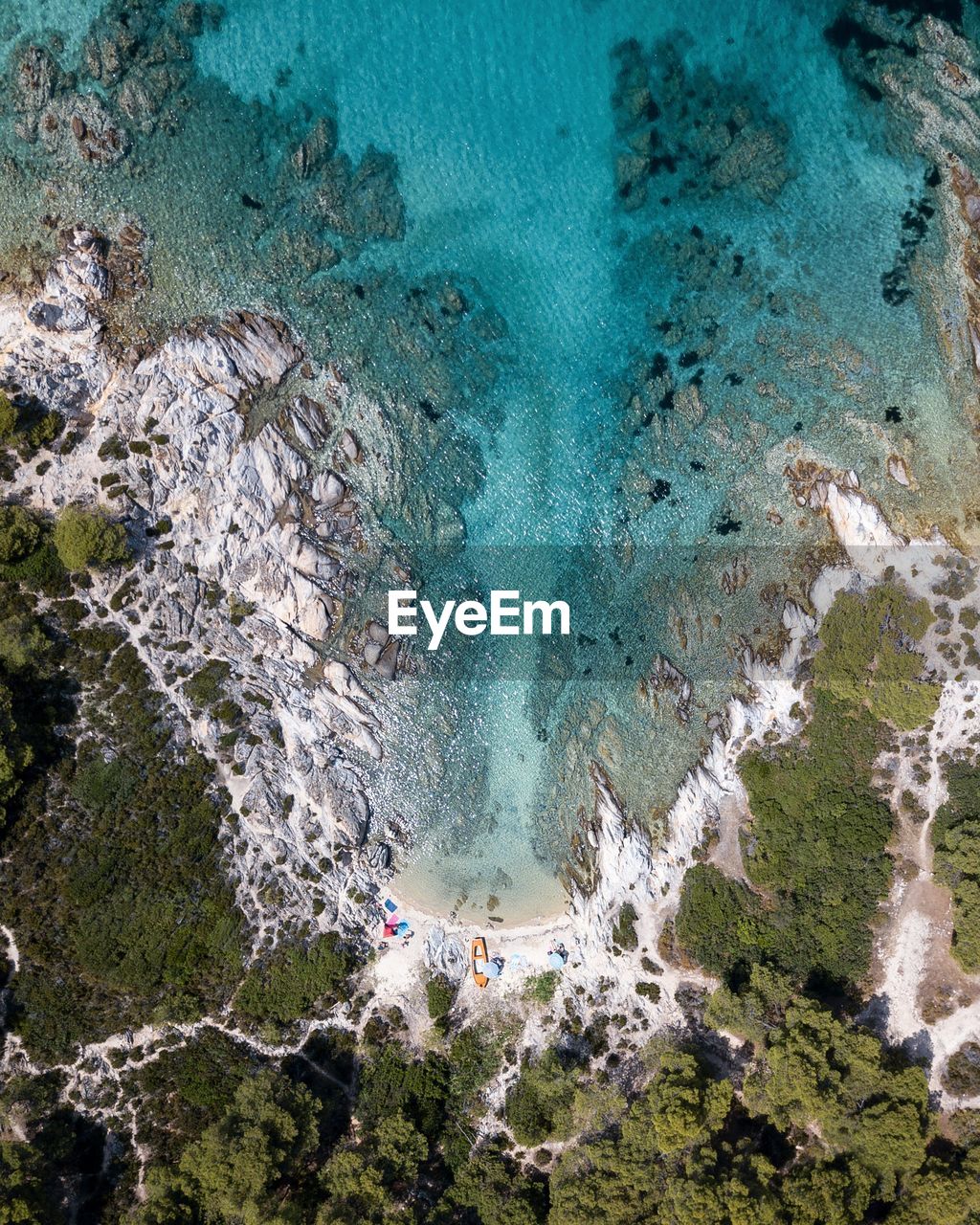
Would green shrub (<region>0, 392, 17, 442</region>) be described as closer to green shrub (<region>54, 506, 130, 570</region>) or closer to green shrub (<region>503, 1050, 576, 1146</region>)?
green shrub (<region>54, 506, 130, 570</region>)

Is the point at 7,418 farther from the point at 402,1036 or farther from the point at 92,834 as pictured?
the point at 402,1036

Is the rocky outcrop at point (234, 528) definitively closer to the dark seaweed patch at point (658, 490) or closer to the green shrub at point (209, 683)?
the green shrub at point (209, 683)

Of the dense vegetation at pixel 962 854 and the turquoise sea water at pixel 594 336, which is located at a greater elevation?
the turquoise sea water at pixel 594 336

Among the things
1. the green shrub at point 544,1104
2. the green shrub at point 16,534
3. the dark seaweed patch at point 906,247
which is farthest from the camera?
the dark seaweed patch at point 906,247

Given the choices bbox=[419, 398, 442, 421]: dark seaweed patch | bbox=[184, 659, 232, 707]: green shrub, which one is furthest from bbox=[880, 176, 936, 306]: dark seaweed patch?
bbox=[184, 659, 232, 707]: green shrub

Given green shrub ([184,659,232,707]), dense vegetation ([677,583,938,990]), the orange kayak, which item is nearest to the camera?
green shrub ([184,659,232,707])

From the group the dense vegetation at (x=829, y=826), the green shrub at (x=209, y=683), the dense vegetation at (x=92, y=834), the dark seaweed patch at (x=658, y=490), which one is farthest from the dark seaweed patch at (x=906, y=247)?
the dense vegetation at (x=92, y=834)
